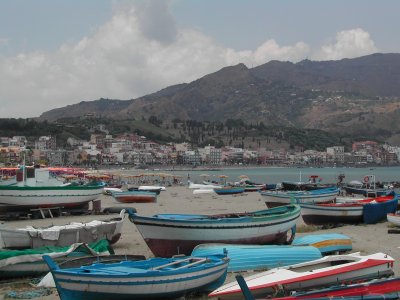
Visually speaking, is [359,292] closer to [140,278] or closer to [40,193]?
[140,278]

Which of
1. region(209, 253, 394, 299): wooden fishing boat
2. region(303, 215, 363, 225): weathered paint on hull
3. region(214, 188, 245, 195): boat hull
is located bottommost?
region(214, 188, 245, 195): boat hull

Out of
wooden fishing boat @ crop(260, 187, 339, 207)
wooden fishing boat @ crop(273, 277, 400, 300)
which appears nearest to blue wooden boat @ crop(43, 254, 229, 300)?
wooden fishing boat @ crop(273, 277, 400, 300)

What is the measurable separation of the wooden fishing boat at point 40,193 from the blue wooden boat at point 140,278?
772 inches

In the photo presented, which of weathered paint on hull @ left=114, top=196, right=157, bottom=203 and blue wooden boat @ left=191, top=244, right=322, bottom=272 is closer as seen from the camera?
blue wooden boat @ left=191, top=244, right=322, bottom=272

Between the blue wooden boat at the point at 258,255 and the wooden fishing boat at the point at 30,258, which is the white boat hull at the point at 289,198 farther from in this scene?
the wooden fishing boat at the point at 30,258

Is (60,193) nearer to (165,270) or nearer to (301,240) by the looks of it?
(301,240)

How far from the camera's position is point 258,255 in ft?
46.5

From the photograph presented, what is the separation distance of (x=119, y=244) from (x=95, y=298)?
381 inches

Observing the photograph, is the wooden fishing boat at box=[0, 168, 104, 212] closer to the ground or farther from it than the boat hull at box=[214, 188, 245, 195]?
farther from it

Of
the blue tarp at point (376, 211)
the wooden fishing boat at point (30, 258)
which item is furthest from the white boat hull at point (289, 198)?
the wooden fishing boat at point (30, 258)

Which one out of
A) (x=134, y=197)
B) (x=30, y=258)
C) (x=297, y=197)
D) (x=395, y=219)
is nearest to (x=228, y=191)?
(x=134, y=197)

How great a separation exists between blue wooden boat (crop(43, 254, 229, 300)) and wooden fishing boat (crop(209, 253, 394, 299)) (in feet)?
1.83

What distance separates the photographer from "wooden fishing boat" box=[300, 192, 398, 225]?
23844 mm

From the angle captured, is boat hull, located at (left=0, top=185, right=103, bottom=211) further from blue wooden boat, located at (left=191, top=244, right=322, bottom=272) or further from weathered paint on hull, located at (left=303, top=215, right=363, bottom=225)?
blue wooden boat, located at (left=191, top=244, right=322, bottom=272)
